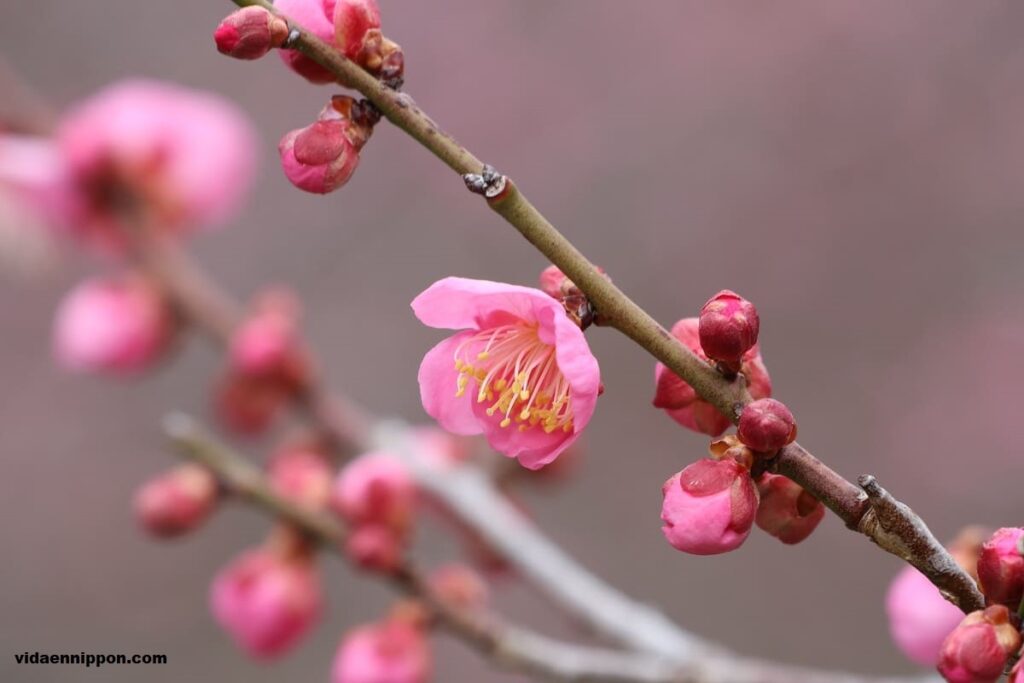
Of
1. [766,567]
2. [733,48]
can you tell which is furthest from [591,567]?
[733,48]

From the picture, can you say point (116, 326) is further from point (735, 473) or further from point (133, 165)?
point (735, 473)

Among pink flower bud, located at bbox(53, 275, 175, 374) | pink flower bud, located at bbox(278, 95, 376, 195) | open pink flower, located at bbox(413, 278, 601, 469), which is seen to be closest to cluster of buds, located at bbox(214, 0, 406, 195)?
pink flower bud, located at bbox(278, 95, 376, 195)

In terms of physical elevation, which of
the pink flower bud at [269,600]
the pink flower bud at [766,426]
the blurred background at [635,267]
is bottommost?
the pink flower bud at [269,600]

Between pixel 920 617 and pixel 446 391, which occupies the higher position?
pixel 920 617

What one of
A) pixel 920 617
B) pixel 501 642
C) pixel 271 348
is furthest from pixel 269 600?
pixel 920 617

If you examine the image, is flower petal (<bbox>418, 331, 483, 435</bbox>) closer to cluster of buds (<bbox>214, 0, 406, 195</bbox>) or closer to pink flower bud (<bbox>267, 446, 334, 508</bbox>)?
cluster of buds (<bbox>214, 0, 406, 195</bbox>)

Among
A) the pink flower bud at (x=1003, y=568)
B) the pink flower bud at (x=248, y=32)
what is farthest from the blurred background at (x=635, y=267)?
the pink flower bud at (x=248, y=32)

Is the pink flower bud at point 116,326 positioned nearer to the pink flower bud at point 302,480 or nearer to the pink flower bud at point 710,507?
the pink flower bud at point 302,480

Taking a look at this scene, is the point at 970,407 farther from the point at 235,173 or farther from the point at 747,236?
the point at 235,173
